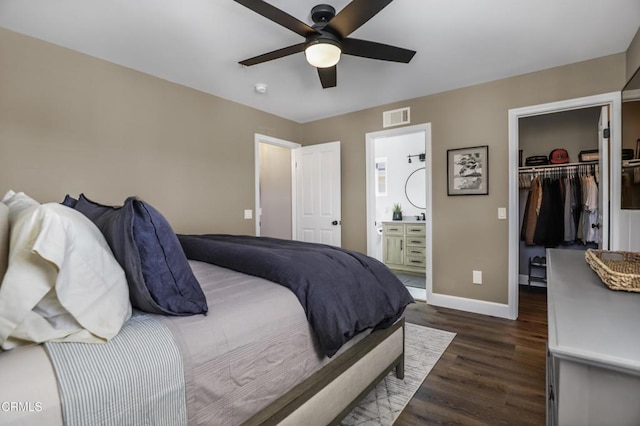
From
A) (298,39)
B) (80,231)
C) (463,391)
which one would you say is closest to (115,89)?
(298,39)

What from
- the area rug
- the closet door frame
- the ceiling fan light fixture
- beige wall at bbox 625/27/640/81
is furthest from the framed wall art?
the ceiling fan light fixture

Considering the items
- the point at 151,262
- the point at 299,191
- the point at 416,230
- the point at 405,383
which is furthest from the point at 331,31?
the point at 416,230

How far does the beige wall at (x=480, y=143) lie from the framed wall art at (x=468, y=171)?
5 cm

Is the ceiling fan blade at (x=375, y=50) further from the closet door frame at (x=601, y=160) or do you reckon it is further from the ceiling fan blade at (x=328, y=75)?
the closet door frame at (x=601, y=160)

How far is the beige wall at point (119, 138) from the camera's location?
7.55 feet

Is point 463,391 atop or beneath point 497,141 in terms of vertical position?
beneath

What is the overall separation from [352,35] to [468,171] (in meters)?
1.98

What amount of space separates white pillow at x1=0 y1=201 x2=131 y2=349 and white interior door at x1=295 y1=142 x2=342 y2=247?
3.54 metres

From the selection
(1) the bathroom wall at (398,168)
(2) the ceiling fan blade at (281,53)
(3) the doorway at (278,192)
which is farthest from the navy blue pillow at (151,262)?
(1) the bathroom wall at (398,168)

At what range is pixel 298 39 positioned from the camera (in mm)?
2449

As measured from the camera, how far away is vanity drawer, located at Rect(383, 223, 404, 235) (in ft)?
17.9

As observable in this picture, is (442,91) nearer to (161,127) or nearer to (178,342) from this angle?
(161,127)

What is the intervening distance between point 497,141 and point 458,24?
1.48 metres

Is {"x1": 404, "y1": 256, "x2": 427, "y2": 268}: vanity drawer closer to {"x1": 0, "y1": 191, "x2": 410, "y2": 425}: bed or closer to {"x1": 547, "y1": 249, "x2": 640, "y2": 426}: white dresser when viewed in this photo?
{"x1": 0, "y1": 191, "x2": 410, "y2": 425}: bed
